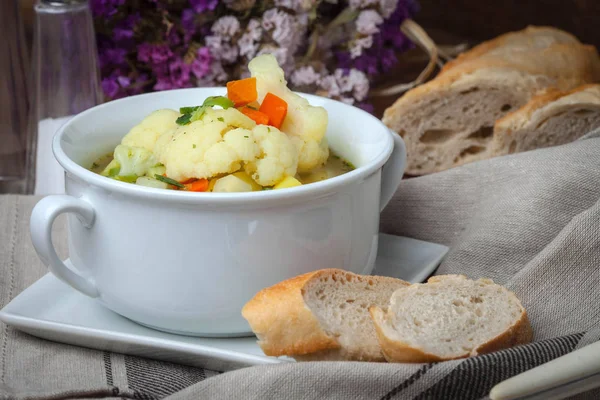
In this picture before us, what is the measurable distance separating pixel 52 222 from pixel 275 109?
19.6 inches

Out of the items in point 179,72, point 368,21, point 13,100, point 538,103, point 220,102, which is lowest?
point 13,100

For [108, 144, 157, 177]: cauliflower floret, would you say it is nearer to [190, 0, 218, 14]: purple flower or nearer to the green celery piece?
the green celery piece

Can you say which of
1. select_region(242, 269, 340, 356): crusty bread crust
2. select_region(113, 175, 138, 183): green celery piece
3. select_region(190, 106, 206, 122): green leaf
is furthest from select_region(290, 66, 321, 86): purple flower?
select_region(242, 269, 340, 356): crusty bread crust

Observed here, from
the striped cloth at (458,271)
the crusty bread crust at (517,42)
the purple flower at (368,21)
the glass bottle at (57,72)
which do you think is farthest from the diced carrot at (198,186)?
the crusty bread crust at (517,42)

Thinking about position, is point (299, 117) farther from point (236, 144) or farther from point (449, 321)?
point (449, 321)

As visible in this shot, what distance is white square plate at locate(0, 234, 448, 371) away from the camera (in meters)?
1.48

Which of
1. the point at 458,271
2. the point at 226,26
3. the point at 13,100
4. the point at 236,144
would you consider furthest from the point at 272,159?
the point at 13,100

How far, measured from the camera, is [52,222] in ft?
4.97

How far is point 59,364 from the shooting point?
1.51 m

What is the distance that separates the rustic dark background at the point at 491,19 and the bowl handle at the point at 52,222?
7.86 ft

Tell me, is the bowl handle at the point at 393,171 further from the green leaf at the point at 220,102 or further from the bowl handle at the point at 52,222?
the bowl handle at the point at 52,222

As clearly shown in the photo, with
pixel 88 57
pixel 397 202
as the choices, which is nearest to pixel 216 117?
pixel 397 202

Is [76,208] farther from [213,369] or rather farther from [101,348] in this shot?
[213,369]

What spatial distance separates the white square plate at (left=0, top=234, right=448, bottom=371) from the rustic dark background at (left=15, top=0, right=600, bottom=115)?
7.74 feet
